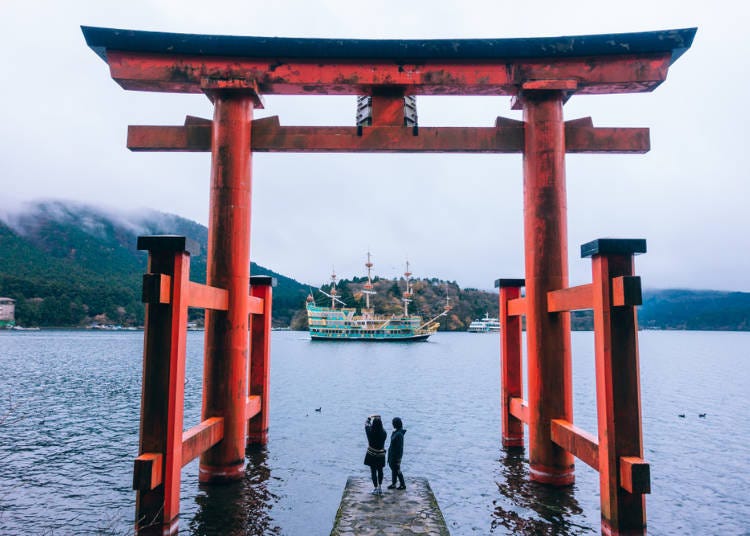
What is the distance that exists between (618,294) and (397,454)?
15.5 ft

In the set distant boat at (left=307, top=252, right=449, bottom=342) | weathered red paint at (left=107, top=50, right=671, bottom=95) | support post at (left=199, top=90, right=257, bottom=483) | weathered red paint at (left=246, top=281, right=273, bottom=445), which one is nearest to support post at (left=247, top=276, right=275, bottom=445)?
weathered red paint at (left=246, top=281, right=273, bottom=445)

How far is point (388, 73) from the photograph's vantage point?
9.77 m

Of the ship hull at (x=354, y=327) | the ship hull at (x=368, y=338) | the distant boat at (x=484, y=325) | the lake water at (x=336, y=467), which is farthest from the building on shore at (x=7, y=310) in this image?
the distant boat at (x=484, y=325)

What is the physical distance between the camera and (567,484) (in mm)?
9289

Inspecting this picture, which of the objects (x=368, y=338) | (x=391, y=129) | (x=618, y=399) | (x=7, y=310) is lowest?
(x=368, y=338)

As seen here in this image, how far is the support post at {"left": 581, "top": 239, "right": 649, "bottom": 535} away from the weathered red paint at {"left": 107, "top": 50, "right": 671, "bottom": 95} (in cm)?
465

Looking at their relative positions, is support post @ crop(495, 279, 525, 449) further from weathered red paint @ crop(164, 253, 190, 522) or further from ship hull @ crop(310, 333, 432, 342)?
ship hull @ crop(310, 333, 432, 342)

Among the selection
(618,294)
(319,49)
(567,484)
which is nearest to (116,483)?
(567,484)

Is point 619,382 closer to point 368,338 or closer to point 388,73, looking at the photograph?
point 388,73

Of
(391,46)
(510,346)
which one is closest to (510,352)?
(510,346)

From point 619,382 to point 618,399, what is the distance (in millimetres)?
225

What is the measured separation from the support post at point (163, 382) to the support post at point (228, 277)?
7.70 ft

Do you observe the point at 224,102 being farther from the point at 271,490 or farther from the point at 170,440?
the point at 271,490

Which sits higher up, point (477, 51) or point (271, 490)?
point (477, 51)
